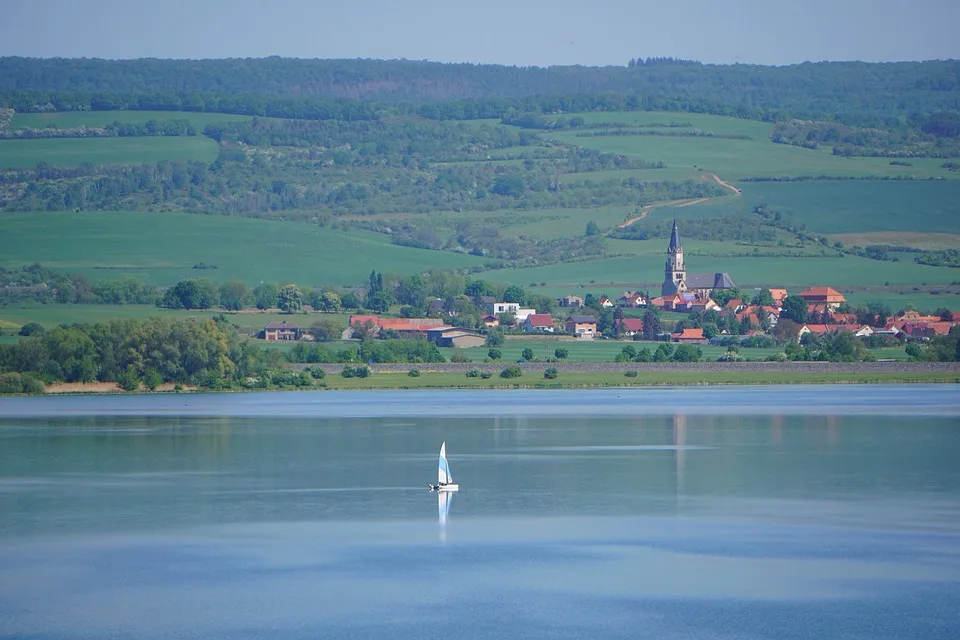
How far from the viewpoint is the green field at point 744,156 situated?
170 metres

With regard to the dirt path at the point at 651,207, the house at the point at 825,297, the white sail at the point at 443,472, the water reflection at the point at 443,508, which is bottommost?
the house at the point at 825,297

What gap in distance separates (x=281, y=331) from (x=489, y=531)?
6662 centimetres

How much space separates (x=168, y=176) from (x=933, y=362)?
115m

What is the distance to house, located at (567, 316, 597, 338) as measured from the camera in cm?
10281

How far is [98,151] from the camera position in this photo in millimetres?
177875

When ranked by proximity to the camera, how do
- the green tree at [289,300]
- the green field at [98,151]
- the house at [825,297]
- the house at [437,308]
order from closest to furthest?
1. the green tree at [289,300]
2. the house at [437,308]
3. the house at [825,297]
4. the green field at [98,151]

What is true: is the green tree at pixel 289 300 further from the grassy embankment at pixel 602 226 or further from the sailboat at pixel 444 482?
the sailboat at pixel 444 482

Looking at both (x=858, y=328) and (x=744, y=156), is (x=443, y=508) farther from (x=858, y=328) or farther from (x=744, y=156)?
(x=744, y=156)

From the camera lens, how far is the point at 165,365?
72.1 metres

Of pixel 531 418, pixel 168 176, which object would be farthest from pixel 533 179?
pixel 531 418

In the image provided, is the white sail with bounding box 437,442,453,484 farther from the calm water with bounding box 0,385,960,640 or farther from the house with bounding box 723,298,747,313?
the house with bounding box 723,298,747,313

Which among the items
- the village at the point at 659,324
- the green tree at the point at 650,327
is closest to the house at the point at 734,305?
the village at the point at 659,324

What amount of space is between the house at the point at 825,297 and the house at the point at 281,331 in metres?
40.7

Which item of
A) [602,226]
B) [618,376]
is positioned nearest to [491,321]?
[618,376]
